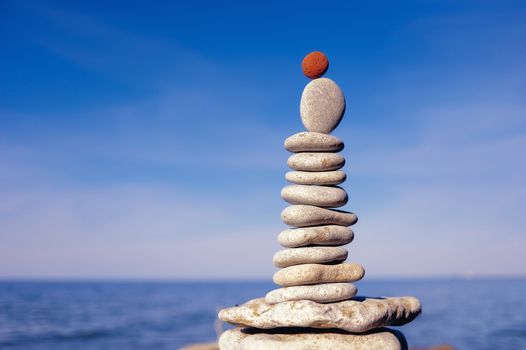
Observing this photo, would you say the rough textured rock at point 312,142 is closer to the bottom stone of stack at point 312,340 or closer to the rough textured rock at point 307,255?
the rough textured rock at point 307,255

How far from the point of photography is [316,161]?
707cm

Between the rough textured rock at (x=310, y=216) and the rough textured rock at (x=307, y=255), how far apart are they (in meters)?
0.33

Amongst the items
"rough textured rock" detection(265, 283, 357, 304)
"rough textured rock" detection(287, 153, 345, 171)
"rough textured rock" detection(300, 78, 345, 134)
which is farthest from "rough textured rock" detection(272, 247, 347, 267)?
"rough textured rock" detection(300, 78, 345, 134)

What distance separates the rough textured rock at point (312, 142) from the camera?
23.4 ft

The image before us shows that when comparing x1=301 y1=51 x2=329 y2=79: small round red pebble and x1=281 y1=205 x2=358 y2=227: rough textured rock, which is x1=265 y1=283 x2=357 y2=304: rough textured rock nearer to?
x1=281 y1=205 x2=358 y2=227: rough textured rock

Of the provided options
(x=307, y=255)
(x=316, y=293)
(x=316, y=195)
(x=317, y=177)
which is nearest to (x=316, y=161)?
(x=317, y=177)

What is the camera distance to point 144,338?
3425cm

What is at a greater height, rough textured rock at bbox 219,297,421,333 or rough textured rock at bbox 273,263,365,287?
rough textured rock at bbox 273,263,365,287

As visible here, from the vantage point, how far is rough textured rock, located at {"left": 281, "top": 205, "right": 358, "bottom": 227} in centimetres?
692

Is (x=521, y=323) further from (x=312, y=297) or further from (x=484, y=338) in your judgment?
(x=312, y=297)

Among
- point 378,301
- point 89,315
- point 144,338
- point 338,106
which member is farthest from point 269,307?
point 89,315

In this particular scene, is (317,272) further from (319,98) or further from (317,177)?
(319,98)

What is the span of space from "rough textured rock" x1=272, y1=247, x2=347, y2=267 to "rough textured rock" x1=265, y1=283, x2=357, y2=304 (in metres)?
0.31

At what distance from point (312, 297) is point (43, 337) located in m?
31.8
